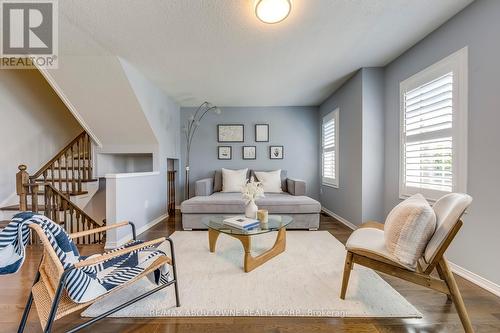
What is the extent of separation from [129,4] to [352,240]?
2.58m

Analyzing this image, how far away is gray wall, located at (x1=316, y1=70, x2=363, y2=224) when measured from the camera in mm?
3143

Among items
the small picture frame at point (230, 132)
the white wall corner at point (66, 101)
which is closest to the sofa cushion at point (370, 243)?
the small picture frame at point (230, 132)

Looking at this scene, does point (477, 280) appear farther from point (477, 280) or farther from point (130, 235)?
point (130, 235)

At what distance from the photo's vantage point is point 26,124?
3570 millimetres

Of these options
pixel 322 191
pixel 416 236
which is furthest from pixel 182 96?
pixel 416 236

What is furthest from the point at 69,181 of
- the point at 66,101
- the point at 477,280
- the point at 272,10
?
the point at 477,280

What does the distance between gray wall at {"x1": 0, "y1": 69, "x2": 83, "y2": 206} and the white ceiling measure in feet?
6.18

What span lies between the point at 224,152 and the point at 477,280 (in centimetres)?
411

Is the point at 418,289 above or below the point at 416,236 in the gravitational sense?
below

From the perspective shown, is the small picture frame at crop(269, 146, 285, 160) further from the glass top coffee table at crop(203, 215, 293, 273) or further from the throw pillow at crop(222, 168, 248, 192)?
the glass top coffee table at crop(203, 215, 293, 273)

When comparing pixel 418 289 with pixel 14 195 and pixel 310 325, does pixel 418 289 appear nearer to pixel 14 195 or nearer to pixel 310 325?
pixel 310 325

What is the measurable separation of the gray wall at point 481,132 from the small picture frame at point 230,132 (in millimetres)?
3443

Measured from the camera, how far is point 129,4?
69.5 inches

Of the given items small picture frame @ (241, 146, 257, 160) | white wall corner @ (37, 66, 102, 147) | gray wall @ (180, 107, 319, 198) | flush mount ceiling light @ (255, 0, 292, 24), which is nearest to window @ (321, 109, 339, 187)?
gray wall @ (180, 107, 319, 198)
